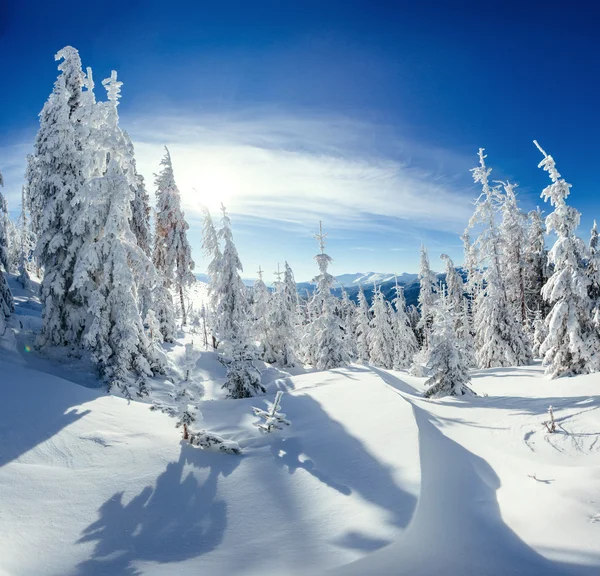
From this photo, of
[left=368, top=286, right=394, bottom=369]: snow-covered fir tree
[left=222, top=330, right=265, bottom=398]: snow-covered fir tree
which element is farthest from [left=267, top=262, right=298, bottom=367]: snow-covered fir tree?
[left=222, top=330, right=265, bottom=398]: snow-covered fir tree

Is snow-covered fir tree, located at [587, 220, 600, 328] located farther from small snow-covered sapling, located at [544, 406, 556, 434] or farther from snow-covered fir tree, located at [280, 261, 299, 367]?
snow-covered fir tree, located at [280, 261, 299, 367]

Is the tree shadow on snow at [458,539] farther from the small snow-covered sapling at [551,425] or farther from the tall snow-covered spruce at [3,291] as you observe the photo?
the tall snow-covered spruce at [3,291]

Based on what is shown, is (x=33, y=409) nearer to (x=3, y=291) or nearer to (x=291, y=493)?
(x=291, y=493)

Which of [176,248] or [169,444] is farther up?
[176,248]

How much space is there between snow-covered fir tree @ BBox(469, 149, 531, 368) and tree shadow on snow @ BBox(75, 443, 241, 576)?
966 inches

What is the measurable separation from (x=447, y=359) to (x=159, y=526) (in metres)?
13.5

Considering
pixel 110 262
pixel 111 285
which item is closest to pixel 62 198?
pixel 110 262

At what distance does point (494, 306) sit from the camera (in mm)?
25094

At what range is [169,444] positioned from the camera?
7.72m

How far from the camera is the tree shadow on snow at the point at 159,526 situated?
4.38 m

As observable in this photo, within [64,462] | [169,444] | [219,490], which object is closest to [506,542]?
[219,490]

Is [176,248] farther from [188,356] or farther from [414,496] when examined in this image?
→ [414,496]

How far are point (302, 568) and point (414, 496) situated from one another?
2.56 meters

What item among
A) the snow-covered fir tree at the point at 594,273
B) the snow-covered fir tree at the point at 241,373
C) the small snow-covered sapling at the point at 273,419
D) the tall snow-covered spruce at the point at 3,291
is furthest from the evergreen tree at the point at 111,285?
the snow-covered fir tree at the point at 594,273
